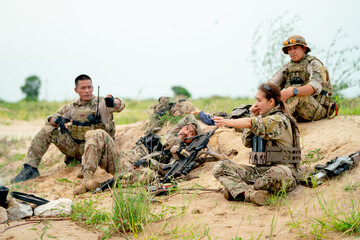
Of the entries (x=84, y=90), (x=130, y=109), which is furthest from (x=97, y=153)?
(x=130, y=109)

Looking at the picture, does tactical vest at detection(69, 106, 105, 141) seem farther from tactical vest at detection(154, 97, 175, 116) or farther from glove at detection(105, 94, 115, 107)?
tactical vest at detection(154, 97, 175, 116)

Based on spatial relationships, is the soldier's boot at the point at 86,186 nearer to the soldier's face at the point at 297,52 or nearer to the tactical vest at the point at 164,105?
the tactical vest at the point at 164,105

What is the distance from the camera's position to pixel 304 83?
6.36 meters

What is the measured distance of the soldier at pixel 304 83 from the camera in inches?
234

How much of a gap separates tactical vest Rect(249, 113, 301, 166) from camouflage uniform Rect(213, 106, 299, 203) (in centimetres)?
5

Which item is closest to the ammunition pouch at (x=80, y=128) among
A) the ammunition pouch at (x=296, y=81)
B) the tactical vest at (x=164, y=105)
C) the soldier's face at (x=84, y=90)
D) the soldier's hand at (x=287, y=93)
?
the soldier's face at (x=84, y=90)

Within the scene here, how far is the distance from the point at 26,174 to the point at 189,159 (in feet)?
9.81

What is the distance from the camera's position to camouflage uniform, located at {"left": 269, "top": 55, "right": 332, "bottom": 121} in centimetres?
605

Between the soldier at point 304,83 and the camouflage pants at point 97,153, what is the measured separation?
8.49 ft

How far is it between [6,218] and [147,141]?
2467 mm

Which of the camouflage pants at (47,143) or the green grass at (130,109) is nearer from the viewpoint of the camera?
the camouflage pants at (47,143)

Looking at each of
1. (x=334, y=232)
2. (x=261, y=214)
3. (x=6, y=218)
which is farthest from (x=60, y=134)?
(x=334, y=232)

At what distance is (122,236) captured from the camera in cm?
353

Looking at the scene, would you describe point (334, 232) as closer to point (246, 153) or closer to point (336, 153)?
point (336, 153)
